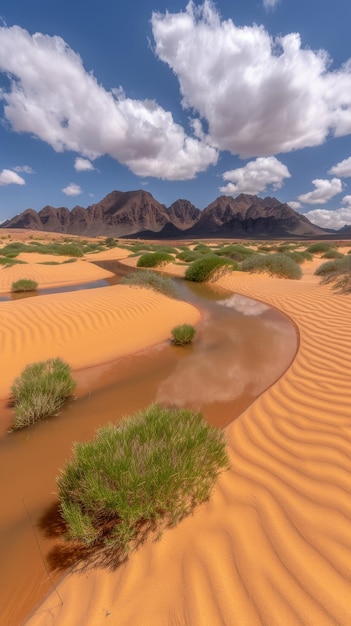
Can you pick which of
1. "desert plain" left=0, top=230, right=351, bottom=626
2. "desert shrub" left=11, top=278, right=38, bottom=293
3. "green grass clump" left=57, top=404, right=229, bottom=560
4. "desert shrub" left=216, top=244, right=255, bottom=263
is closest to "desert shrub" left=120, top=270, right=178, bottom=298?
"desert shrub" left=11, top=278, right=38, bottom=293

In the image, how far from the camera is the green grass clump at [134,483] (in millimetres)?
1840

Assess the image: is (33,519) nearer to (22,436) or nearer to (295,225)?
(22,436)

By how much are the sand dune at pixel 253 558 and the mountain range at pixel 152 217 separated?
461ft

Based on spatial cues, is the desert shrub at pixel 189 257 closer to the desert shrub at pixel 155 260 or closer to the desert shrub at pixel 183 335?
the desert shrub at pixel 155 260

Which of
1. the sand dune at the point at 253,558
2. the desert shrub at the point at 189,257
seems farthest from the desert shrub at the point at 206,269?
the sand dune at the point at 253,558

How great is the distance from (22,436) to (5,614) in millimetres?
1878

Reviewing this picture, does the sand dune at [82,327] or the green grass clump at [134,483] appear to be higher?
the green grass clump at [134,483]

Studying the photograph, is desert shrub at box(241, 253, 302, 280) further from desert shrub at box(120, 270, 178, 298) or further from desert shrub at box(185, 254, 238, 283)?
desert shrub at box(120, 270, 178, 298)

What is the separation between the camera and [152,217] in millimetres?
170125

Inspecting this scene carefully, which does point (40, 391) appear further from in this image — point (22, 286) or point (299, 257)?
point (299, 257)

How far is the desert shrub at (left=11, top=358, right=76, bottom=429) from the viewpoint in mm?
3512

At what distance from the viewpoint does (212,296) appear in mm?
11594

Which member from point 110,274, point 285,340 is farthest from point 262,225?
point 285,340

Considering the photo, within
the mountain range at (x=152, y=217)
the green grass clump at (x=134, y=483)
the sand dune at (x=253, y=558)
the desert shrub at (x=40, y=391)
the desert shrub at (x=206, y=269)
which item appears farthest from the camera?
the mountain range at (x=152, y=217)
